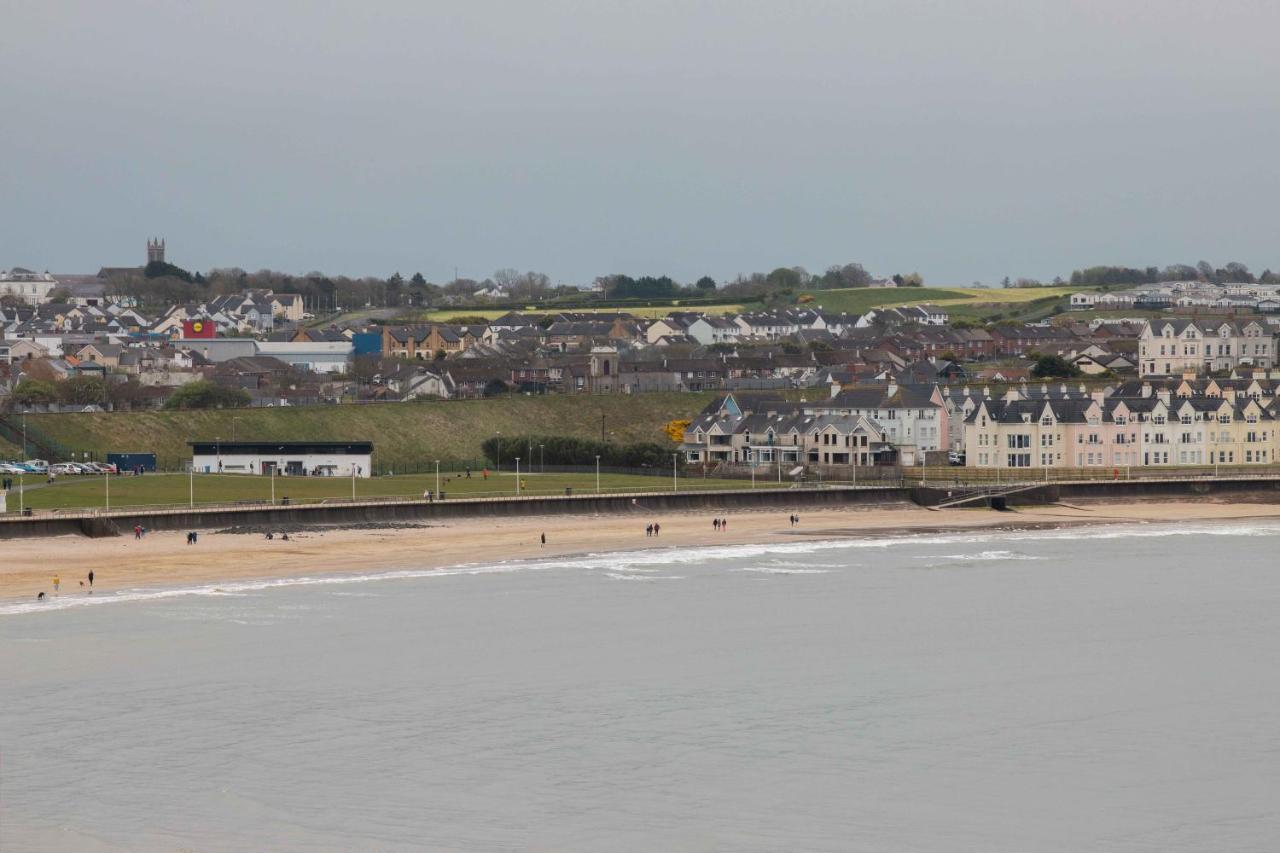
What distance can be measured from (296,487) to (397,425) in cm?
2430

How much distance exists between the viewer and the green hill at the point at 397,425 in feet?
263

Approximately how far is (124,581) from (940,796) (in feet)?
84.7

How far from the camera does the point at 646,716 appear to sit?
2900 centimetres

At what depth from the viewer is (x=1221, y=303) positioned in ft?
565

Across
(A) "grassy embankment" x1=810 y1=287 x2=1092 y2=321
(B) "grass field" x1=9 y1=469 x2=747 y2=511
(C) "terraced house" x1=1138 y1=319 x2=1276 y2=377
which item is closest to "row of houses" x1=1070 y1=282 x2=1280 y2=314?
(A) "grassy embankment" x1=810 y1=287 x2=1092 y2=321

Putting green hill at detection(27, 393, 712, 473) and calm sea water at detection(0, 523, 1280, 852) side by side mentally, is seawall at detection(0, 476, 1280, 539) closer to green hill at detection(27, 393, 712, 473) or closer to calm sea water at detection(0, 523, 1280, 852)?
calm sea water at detection(0, 523, 1280, 852)

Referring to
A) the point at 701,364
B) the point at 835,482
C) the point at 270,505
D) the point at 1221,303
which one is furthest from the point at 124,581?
the point at 1221,303

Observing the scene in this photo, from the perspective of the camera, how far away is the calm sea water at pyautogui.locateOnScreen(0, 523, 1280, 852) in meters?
22.8

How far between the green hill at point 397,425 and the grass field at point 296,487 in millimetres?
7746

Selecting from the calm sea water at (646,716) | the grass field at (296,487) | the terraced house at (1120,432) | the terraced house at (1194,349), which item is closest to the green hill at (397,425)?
the grass field at (296,487)

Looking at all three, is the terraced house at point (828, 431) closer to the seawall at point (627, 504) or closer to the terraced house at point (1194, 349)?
the seawall at point (627, 504)

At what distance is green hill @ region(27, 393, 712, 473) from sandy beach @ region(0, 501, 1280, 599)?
22718 millimetres

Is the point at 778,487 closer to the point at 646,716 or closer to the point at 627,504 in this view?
the point at 627,504

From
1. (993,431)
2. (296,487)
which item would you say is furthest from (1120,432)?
(296,487)
